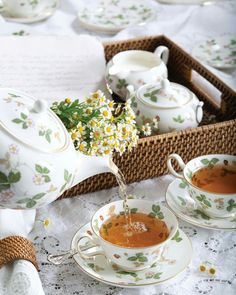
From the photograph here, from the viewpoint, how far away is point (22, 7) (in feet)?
5.29

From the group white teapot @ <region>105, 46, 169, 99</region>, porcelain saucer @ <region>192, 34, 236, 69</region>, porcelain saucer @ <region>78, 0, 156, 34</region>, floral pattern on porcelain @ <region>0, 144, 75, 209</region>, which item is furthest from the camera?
porcelain saucer @ <region>78, 0, 156, 34</region>

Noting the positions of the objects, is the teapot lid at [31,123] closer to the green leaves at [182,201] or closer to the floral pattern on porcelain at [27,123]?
the floral pattern on porcelain at [27,123]

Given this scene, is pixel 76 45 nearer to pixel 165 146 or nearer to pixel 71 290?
pixel 165 146

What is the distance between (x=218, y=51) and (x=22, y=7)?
508 millimetres

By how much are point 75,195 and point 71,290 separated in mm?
219

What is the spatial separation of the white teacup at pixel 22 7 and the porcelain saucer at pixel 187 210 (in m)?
0.78

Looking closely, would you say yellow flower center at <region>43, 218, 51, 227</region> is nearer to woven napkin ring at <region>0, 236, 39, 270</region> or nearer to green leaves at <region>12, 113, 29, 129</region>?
woven napkin ring at <region>0, 236, 39, 270</region>

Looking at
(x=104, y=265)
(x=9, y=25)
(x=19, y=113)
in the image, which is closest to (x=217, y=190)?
(x=104, y=265)

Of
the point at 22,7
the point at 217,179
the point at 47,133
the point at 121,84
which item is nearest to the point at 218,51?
the point at 121,84

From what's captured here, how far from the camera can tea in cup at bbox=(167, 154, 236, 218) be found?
0.92 m

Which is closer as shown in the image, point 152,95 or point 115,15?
point 152,95

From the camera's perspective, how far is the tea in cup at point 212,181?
0.92 m

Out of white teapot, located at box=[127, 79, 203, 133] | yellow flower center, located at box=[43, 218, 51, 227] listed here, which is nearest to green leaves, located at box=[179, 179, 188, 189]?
white teapot, located at box=[127, 79, 203, 133]

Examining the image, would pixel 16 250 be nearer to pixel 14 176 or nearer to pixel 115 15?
pixel 14 176
